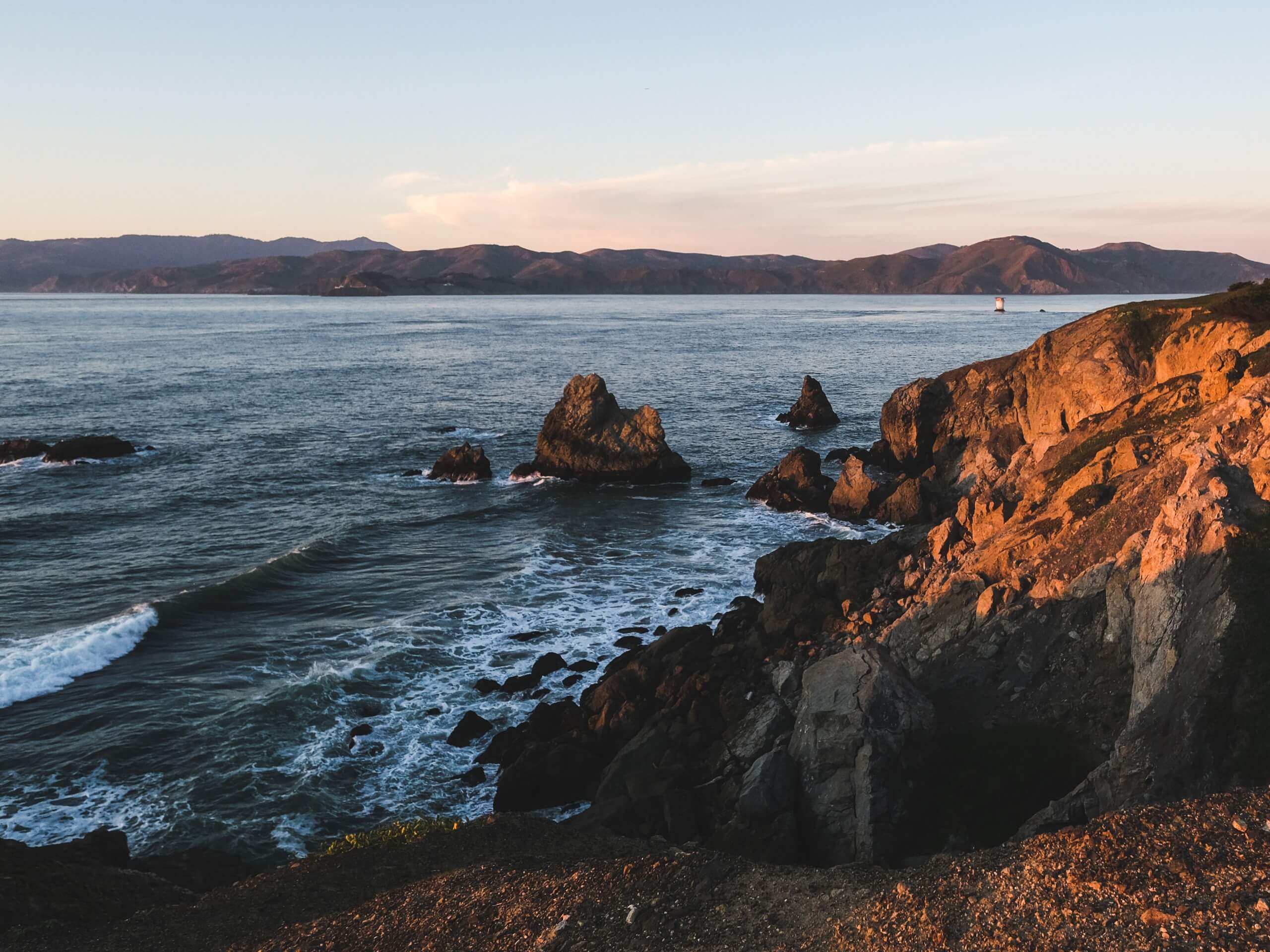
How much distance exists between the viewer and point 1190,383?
105 feet

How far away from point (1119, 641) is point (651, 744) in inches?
436

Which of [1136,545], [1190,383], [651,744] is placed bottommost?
[651,744]

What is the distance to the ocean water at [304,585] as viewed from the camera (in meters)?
23.0

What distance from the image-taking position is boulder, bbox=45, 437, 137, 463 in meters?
56.7

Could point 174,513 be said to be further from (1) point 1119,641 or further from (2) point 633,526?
(1) point 1119,641

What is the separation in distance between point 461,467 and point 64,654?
27563 millimetres

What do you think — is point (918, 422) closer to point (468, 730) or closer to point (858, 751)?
point (468, 730)

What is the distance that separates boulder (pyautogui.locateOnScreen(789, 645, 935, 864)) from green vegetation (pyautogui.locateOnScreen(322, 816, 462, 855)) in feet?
24.1

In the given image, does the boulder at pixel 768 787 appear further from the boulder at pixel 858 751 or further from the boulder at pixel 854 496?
the boulder at pixel 854 496

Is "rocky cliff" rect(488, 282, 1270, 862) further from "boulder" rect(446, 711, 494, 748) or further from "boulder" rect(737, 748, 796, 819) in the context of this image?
"boulder" rect(446, 711, 494, 748)

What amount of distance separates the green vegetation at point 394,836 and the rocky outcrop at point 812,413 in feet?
185

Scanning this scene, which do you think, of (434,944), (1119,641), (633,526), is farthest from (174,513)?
(1119,641)

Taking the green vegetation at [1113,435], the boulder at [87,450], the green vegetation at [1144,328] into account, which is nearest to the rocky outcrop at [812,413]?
the green vegetation at [1144,328]

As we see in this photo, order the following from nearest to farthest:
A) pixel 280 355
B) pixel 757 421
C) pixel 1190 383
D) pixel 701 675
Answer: pixel 701 675
pixel 1190 383
pixel 757 421
pixel 280 355
